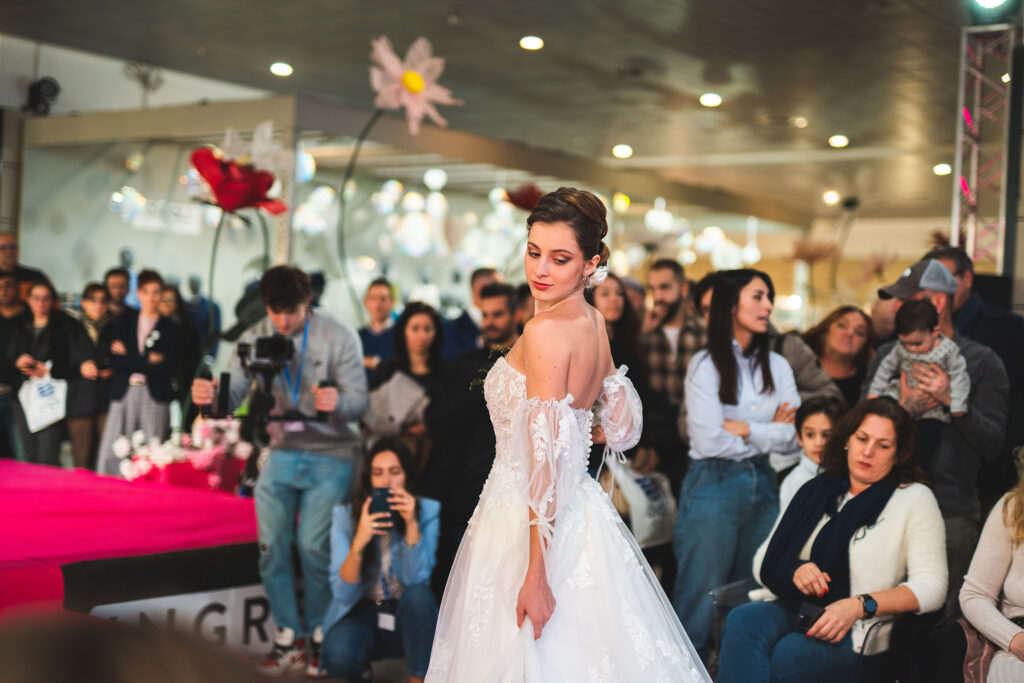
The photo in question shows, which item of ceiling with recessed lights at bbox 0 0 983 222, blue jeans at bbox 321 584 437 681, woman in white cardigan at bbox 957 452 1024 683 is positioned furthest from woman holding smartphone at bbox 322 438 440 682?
ceiling with recessed lights at bbox 0 0 983 222

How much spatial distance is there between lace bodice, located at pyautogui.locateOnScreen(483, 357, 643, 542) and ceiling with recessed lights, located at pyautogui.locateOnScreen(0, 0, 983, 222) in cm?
439

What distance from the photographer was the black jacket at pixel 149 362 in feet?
21.0

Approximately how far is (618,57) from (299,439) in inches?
169

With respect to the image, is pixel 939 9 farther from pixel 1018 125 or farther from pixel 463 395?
pixel 463 395

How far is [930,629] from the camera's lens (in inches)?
126

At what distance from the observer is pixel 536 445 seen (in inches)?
95.3

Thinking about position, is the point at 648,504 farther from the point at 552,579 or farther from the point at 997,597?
the point at 552,579

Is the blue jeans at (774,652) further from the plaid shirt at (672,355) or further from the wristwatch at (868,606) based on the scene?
the plaid shirt at (672,355)

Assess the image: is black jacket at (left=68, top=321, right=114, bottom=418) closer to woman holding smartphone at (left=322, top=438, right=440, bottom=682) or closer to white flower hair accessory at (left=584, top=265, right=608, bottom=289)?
woman holding smartphone at (left=322, top=438, right=440, bottom=682)

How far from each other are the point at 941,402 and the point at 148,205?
19.8ft

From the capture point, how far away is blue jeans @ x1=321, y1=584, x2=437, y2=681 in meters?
3.80

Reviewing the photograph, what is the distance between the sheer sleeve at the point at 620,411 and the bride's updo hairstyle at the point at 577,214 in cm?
34

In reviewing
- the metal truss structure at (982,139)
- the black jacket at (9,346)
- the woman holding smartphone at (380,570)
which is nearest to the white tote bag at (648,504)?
the woman holding smartphone at (380,570)

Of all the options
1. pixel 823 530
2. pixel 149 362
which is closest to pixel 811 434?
pixel 823 530
